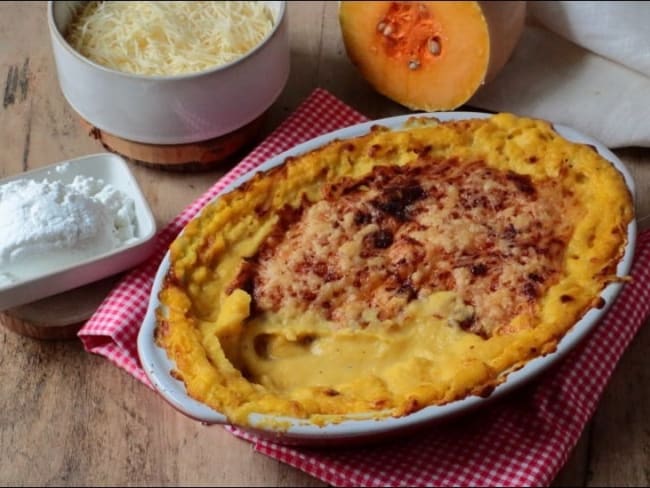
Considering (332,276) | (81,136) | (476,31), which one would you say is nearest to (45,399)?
(332,276)

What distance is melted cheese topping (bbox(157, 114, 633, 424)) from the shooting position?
1.44 meters

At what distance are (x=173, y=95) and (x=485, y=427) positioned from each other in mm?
854

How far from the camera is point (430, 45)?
2102 mm

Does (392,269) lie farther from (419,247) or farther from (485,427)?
(485,427)

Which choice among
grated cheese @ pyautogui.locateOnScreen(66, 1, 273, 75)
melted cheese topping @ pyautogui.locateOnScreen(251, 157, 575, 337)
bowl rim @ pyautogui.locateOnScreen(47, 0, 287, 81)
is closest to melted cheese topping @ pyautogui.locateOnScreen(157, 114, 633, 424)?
melted cheese topping @ pyautogui.locateOnScreen(251, 157, 575, 337)

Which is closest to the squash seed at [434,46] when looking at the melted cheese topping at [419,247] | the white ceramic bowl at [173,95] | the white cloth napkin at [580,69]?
the white cloth napkin at [580,69]

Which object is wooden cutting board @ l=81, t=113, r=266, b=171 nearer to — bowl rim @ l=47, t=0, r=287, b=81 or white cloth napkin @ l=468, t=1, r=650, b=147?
bowl rim @ l=47, t=0, r=287, b=81

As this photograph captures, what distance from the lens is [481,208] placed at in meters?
1.67

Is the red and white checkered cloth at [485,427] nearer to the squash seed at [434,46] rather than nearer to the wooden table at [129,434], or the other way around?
the wooden table at [129,434]

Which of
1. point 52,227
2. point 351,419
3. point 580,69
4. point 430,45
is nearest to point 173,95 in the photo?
point 52,227

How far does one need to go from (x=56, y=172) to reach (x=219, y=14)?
0.51 m

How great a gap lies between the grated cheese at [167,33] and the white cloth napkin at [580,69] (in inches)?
21.0

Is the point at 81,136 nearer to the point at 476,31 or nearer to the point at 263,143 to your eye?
the point at 263,143

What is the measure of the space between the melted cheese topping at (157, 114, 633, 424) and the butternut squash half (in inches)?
13.0
